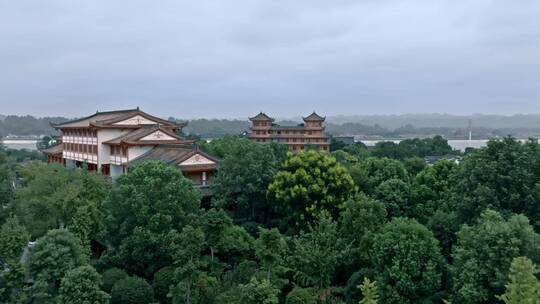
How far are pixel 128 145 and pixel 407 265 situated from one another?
17119 millimetres

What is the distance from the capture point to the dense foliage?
13.7 meters

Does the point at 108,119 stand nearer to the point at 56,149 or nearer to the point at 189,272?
the point at 56,149

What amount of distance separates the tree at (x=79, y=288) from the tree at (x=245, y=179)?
8722mm

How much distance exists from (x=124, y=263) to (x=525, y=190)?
13400 mm

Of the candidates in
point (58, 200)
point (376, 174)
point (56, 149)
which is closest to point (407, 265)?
point (376, 174)

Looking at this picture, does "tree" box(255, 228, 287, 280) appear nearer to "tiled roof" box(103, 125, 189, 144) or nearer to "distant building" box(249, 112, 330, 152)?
"tiled roof" box(103, 125, 189, 144)

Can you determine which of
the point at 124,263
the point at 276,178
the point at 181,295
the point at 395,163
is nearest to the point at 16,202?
the point at 124,263

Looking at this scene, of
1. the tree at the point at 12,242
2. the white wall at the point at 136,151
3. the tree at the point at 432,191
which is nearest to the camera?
the tree at the point at 12,242

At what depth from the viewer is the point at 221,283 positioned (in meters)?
16.2

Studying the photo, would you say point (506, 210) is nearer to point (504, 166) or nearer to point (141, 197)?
point (504, 166)

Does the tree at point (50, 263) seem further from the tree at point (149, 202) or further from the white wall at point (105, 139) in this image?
the white wall at point (105, 139)

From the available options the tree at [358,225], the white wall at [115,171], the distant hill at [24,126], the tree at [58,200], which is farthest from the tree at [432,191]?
the distant hill at [24,126]

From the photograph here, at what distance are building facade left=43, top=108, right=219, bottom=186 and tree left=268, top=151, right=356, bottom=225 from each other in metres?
4.89

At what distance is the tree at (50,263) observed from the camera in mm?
13946
